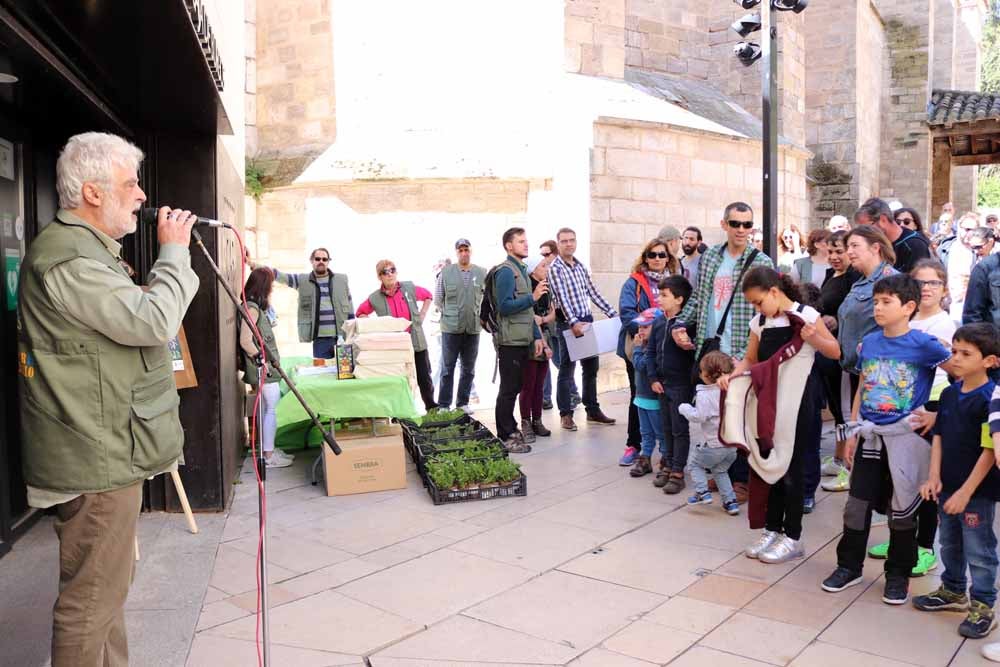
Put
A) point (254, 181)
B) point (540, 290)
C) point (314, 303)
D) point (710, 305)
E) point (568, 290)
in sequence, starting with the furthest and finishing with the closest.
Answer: point (254, 181) → point (314, 303) → point (568, 290) → point (540, 290) → point (710, 305)

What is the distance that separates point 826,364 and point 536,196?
18.9 feet

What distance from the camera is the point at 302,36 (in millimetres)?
11594

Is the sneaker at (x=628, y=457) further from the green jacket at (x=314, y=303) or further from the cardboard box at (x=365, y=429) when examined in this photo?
the green jacket at (x=314, y=303)

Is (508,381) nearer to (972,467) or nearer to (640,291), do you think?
(640,291)

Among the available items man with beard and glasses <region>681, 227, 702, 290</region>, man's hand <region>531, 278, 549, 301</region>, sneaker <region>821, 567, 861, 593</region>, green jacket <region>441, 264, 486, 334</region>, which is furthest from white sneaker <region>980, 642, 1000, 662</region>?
green jacket <region>441, 264, 486, 334</region>

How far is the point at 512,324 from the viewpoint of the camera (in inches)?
287

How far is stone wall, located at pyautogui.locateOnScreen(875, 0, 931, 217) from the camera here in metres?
21.3

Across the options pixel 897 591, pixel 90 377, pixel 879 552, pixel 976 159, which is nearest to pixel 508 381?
pixel 879 552

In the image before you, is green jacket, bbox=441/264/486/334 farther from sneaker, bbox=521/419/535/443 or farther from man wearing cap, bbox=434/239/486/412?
sneaker, bbox=521/419/535/443

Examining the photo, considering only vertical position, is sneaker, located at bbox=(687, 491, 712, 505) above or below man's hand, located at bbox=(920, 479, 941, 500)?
below

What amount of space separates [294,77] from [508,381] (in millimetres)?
6550

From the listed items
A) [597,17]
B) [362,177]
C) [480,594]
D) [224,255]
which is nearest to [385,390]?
[224,255]

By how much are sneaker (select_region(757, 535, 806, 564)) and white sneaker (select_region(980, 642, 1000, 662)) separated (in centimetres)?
119

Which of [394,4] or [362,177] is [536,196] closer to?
[362,177]
